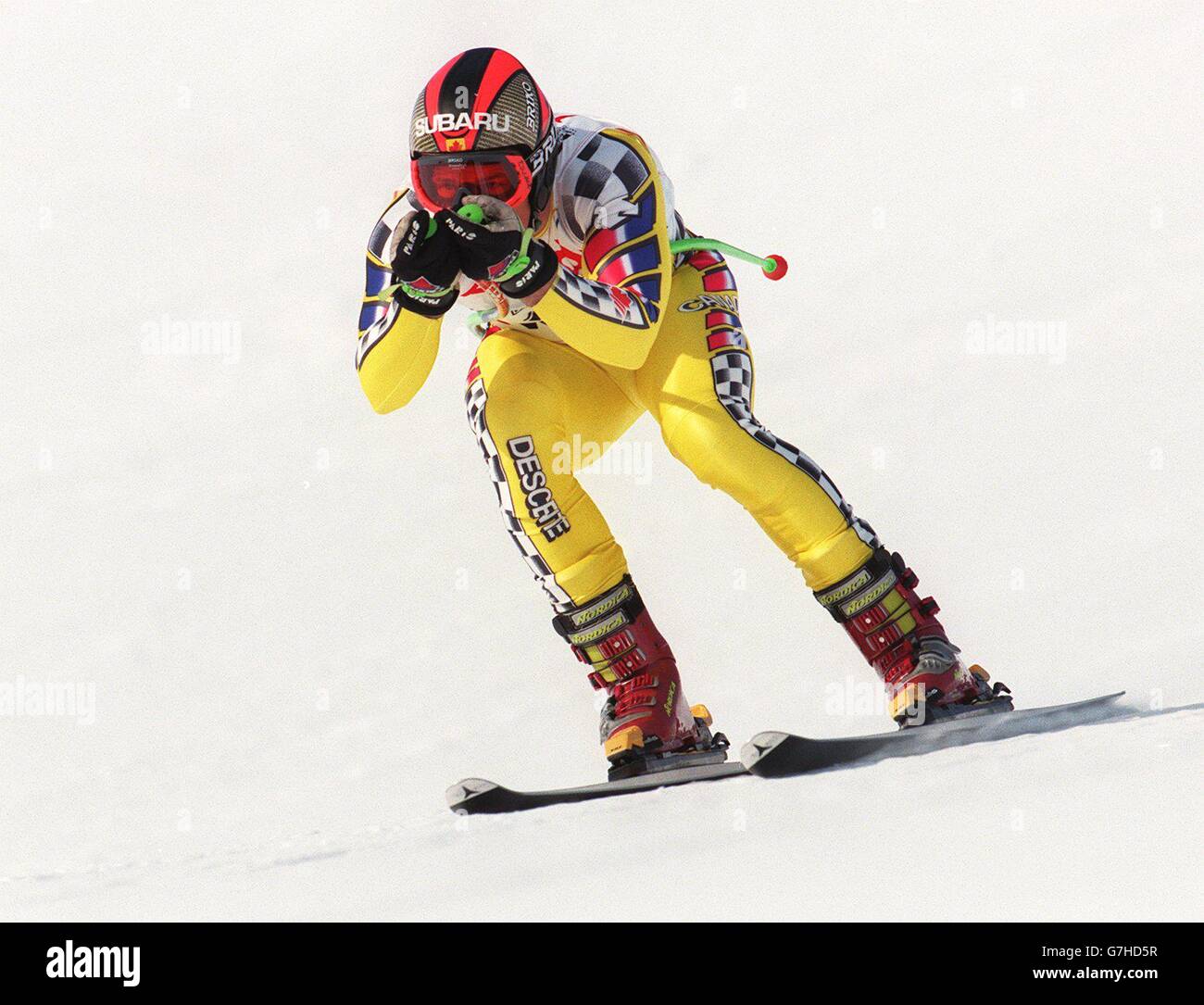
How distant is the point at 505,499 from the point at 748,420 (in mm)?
885

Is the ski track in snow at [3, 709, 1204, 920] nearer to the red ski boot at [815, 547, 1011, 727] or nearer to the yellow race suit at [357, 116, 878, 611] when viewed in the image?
the red ski boot at [815, 547, 1011, 727]

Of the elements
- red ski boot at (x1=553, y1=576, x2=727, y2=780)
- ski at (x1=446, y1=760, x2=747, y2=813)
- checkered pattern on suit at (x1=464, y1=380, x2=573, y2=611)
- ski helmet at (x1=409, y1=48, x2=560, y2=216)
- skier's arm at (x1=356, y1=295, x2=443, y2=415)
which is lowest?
ski at (x1=446, y1=760, x2=747, y2=813)

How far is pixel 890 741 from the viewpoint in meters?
5.35

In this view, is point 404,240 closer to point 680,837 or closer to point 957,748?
point 680,837

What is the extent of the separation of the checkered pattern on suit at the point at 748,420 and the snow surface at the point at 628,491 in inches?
36.1

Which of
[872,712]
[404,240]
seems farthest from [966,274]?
[404,240]

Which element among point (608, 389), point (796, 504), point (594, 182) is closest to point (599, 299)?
point (594, 182)

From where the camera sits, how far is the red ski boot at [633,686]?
18.4ft

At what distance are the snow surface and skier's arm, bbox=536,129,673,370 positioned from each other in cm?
147

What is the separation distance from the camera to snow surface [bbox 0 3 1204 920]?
4500 mm

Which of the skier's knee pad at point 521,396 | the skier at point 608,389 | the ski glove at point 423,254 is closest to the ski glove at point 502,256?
the ski glove at point 423,254

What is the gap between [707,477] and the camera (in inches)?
218

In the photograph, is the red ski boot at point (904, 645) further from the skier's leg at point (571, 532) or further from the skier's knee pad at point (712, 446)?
the skier's leg at point (571, 532)

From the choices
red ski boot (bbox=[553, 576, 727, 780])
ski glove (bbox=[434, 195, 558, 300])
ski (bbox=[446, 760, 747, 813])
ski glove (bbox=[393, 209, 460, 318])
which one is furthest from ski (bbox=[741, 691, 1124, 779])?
ski glove (bbox=[393, 209, 460, 318])
